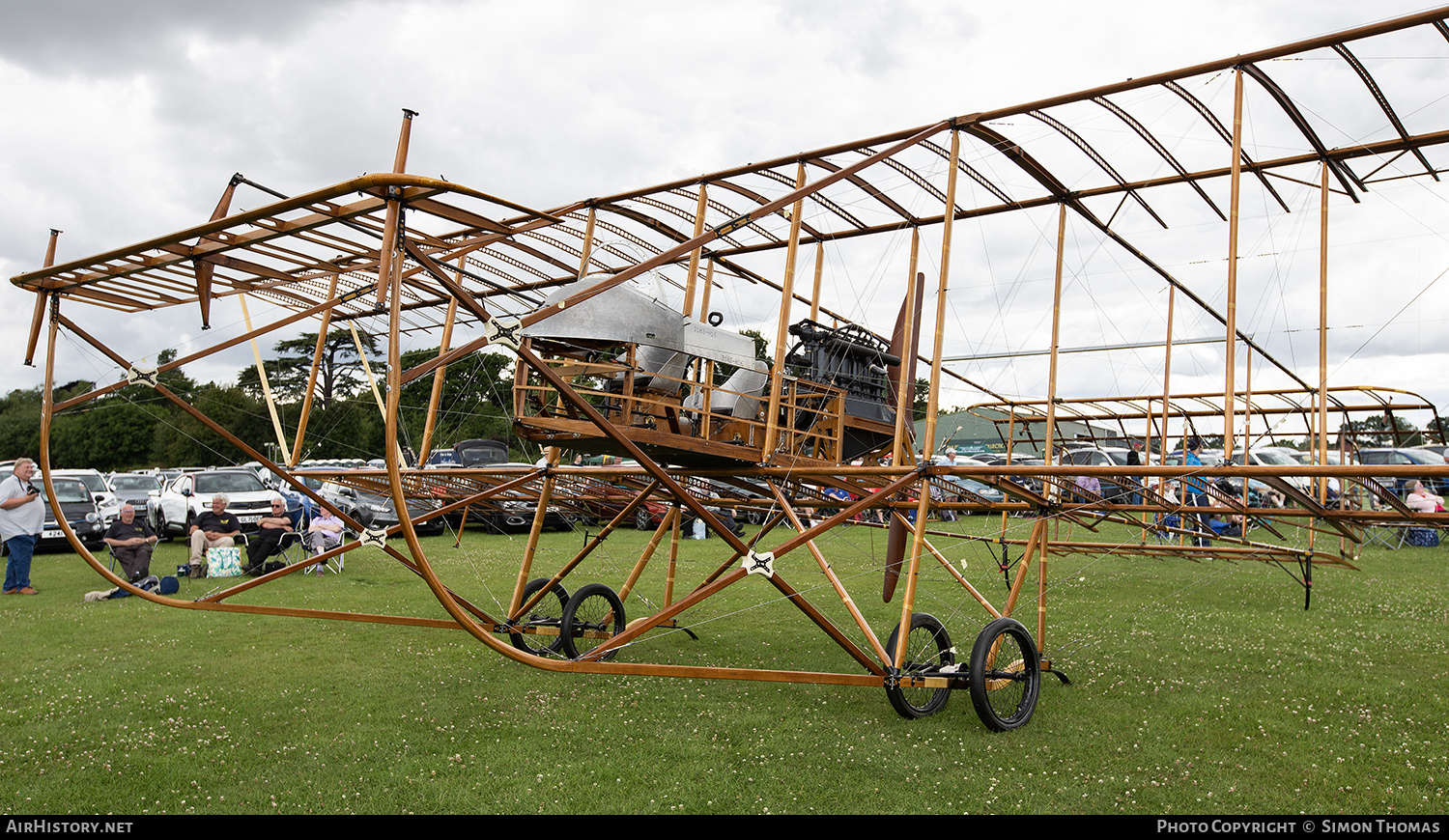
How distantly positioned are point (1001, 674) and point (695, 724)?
293 cm

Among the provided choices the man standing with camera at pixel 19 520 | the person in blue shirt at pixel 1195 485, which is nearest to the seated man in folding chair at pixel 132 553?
the man standing with camera at pixel 19 520

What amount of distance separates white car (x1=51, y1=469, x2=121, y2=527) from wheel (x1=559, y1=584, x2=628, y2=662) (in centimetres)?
1591

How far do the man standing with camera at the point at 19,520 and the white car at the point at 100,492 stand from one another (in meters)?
6.14

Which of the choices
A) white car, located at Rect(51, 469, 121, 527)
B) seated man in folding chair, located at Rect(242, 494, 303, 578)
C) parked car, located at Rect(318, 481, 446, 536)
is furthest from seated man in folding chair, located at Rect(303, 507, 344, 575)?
white car, located at Rect(51, 469, 121, 527)

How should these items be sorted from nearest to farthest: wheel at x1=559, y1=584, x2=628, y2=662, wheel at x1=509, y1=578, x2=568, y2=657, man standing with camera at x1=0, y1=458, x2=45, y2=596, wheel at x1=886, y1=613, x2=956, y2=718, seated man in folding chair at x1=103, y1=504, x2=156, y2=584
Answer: wheel at x1=886, y1=613, x2=956, y2=718
wheel at x1=509, y1=578, x2=568, y2=657
wheel at x1=559, y1=584, x2=628, y2=662
man standing with camera at x1=0, y1=458, x2=45, y2=596
seated man in folding chair at x1=103, y1=504, x2=156, y2=584

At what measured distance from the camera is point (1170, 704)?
870 cm

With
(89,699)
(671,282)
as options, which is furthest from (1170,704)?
(89,699)

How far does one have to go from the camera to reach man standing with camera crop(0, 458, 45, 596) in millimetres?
14570

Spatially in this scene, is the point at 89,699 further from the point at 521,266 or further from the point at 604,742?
the point at 521,266

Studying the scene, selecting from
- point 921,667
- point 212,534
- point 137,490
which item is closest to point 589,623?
point 921,667

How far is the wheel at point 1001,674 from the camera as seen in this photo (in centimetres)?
768

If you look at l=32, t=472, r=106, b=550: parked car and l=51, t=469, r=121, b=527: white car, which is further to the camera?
l=51, t=469, r=121, b=527: white car

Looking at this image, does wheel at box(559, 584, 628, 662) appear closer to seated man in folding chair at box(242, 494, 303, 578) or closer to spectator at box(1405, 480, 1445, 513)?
seated man in folding chair at box(242, 494, 303, 578)

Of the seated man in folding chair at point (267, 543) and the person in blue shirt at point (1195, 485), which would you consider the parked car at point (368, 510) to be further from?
the person in blue shirt at point (1195, 485)
